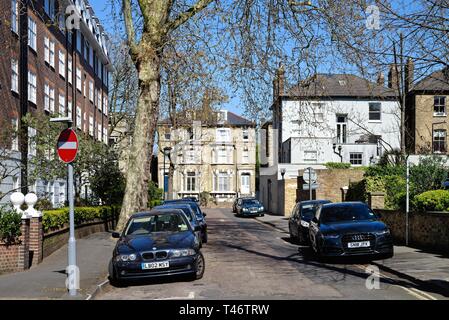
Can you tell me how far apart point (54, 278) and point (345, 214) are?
835cm

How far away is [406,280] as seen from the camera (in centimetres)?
1193

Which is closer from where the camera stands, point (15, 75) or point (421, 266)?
point (421, 266)

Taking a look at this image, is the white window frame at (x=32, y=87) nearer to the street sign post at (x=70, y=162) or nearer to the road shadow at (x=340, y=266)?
the road shadow at (x=340, y=266)

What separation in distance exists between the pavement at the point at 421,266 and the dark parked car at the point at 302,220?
373 cm

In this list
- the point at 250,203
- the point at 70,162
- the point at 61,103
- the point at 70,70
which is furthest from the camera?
the point at 250,203

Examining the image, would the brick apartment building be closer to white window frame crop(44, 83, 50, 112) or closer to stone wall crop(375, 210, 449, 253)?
white window frame crop(44, 83, 50, 112)

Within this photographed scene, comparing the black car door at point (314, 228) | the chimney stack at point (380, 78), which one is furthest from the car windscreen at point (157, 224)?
the chimney stack at point (380, 78)

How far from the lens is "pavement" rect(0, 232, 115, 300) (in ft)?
33.3

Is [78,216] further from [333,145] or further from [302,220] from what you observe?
[333,145]

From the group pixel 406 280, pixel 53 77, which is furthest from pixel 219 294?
pixel 53 77

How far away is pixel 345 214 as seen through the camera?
16781 mm

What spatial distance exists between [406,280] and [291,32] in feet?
29.5

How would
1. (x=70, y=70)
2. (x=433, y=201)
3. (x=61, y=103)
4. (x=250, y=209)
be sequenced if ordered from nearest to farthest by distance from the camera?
(x=433, y=201), (x=61, y=103), (x=70, y=70), (x=250, y=209)

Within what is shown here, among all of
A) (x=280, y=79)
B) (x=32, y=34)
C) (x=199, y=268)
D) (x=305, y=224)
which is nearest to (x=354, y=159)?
(x=32, y=34)
